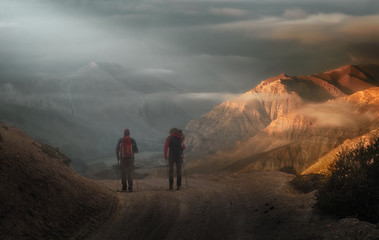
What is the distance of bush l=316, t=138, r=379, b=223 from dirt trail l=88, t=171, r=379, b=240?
25.1 inches

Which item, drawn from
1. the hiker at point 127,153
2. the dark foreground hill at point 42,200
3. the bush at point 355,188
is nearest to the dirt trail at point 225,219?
the bush at point 355,188

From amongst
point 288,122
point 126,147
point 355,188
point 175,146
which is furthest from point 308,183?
point 288,122

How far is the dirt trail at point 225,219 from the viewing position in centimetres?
1112

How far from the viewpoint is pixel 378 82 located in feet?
628

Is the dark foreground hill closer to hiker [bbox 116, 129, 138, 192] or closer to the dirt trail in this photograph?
the dirt trail

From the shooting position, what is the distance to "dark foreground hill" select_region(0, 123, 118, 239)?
1195cm

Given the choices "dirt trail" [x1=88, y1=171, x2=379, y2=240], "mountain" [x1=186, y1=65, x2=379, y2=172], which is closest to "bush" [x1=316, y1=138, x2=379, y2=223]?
"dirt trail" [x1=88, y1=171, x2=379, y2=240]

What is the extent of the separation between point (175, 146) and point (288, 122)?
335ft

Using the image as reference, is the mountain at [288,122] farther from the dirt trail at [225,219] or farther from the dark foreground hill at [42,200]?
the dark foreground hill at [42,200]

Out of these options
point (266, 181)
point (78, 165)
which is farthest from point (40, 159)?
point (78, 165)

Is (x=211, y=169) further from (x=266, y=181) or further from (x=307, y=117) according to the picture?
(x=266, y=181)

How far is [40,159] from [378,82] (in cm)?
20454

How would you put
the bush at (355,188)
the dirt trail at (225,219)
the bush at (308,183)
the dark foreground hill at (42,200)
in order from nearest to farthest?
the dirt trail at (225,219) → the bush at (355,188) → the dark foreground hill at (42,200) → the bush at (308,183)

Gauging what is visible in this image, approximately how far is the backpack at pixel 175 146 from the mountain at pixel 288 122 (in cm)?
5121
